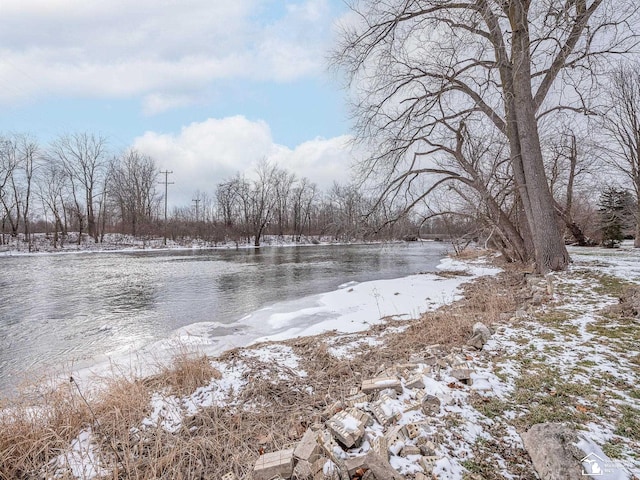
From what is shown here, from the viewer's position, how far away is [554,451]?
1837 mm

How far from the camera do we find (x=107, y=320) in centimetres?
786

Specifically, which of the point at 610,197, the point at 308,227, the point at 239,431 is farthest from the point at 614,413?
the point at 308,227

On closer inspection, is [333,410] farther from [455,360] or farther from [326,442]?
[455,360]

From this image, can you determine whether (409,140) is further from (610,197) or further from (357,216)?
(610,197)

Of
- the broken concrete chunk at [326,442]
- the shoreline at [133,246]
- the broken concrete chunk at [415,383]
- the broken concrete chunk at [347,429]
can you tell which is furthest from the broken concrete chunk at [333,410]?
the shoreline at [133,246]

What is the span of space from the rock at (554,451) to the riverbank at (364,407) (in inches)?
3.1

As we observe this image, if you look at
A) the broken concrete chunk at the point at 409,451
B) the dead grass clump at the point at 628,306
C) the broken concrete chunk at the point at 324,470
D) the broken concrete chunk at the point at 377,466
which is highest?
the dead grass clump at the point at 628,306

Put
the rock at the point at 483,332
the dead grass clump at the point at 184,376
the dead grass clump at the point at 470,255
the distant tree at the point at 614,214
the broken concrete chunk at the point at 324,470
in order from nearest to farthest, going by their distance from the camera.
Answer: the broken concrete chunk at the point at 324,470 < the dead grass clump at the point at 184,376 < the rock at the point at 483,332 < the distant tree at the point at 614,214 < the dead grass clump at the point at 470,255

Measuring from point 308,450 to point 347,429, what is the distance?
0.31 metres

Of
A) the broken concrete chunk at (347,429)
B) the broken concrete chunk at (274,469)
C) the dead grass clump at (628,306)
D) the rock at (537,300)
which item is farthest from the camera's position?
the rock at (537,300)

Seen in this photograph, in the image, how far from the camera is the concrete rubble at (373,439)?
6.18 feet

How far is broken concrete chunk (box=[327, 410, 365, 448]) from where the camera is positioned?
6.95ft

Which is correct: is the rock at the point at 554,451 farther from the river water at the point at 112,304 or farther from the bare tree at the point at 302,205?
the bare tree at the point at 302,205
